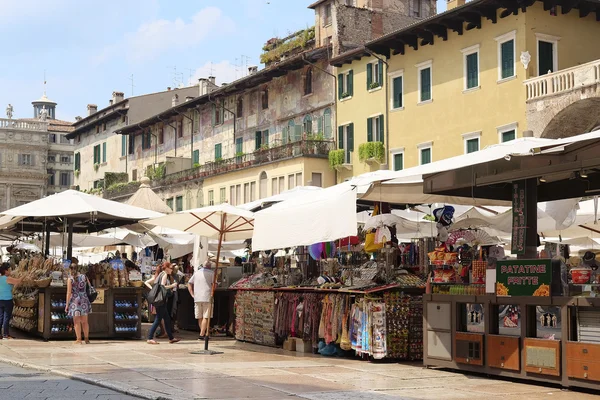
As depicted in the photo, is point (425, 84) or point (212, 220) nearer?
point (212, 220)

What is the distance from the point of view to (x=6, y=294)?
60.6ft

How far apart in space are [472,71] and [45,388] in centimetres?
2505

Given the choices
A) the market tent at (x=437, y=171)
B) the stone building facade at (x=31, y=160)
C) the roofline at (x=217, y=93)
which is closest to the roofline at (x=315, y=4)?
the roofline at (x=217, y=93)

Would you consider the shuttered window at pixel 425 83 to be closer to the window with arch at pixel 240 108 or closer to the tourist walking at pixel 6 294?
the window with arch at pixel 240 108

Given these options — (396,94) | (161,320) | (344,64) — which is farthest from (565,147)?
(344,64)

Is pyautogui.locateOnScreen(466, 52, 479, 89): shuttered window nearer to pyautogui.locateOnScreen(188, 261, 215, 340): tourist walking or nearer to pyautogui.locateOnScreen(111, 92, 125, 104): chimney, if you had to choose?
pyautogui.locateOnScreen(188, 261, 215, 340): tourist walking

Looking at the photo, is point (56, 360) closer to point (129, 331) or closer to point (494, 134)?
point (129, 331)

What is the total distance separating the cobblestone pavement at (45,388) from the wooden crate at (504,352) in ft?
14.8

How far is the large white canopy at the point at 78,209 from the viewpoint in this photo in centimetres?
1858

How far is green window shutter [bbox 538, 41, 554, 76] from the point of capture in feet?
101

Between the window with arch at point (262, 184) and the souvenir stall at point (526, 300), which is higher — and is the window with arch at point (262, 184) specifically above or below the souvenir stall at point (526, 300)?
above

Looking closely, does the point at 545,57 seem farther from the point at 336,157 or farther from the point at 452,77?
the point at 336,157

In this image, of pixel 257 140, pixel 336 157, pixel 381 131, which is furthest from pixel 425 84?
pixel 257 140

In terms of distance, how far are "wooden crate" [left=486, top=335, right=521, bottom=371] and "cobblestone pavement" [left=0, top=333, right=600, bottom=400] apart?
8.2 inches
